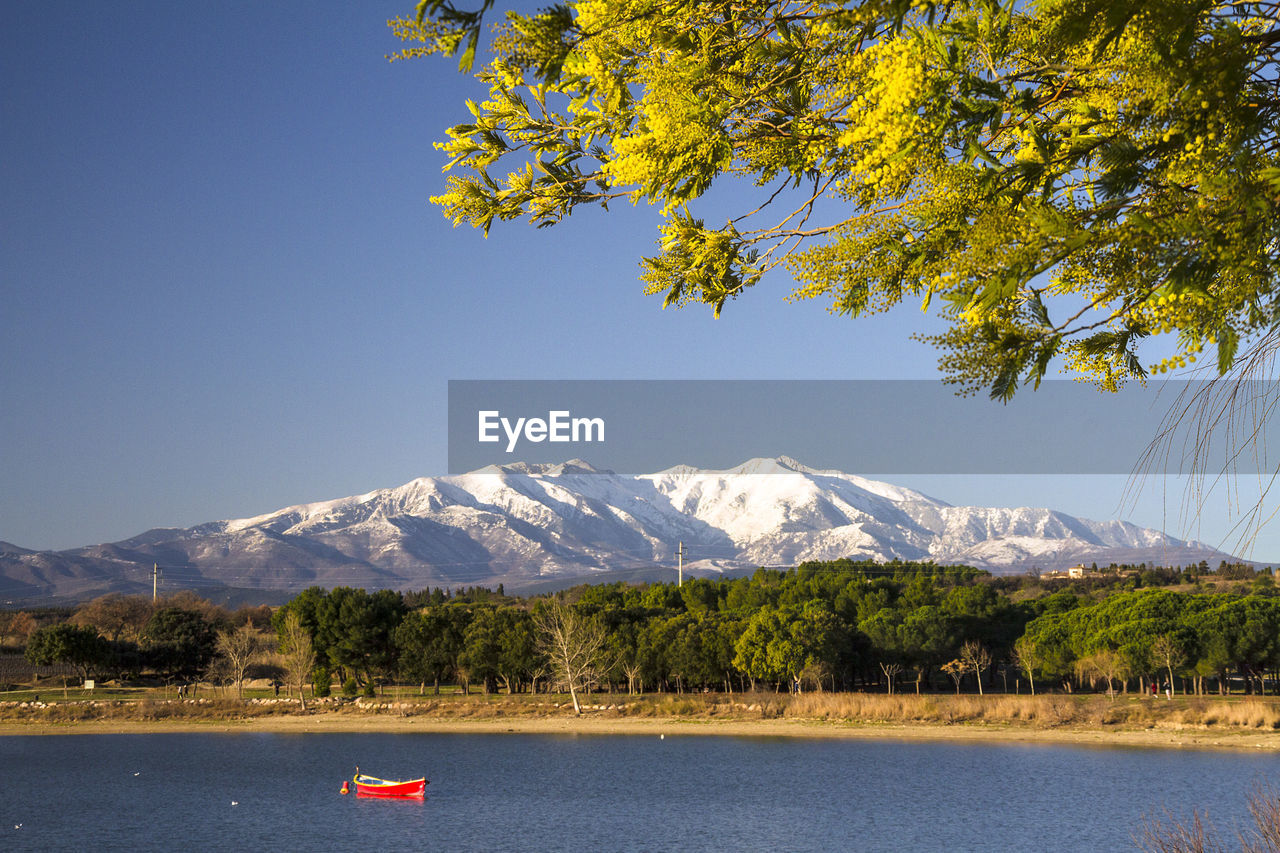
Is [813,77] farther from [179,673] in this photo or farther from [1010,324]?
[179,673]

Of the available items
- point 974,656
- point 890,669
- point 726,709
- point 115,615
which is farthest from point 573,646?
point 115,615

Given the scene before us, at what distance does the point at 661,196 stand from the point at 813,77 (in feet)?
3.54

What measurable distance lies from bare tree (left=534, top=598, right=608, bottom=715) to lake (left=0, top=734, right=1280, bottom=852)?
24.0 ft

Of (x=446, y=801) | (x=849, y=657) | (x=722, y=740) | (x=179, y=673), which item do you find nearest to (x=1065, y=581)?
(x=849, y=657)

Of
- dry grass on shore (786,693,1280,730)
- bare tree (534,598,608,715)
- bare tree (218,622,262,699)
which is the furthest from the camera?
bare tree (218,622,262,699)

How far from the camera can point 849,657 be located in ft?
192

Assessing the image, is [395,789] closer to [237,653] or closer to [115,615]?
[237,653]

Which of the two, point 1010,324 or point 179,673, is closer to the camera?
point 1010,324

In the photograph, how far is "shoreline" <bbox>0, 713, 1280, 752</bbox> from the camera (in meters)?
43.4

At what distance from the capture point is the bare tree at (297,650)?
60.2 m

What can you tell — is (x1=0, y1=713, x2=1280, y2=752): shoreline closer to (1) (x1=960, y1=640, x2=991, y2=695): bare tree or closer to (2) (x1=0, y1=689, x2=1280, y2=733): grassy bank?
(2) (x1=0, y1=689, x2=1280, y2=733): grassy bank

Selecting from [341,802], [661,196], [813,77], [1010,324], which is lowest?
[341,802]

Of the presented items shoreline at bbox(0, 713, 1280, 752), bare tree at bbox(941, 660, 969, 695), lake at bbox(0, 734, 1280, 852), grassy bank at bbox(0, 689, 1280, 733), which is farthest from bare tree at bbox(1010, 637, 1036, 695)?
lake at bbox(0, 734, 1280, 852)

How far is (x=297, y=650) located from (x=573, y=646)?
15817mm
